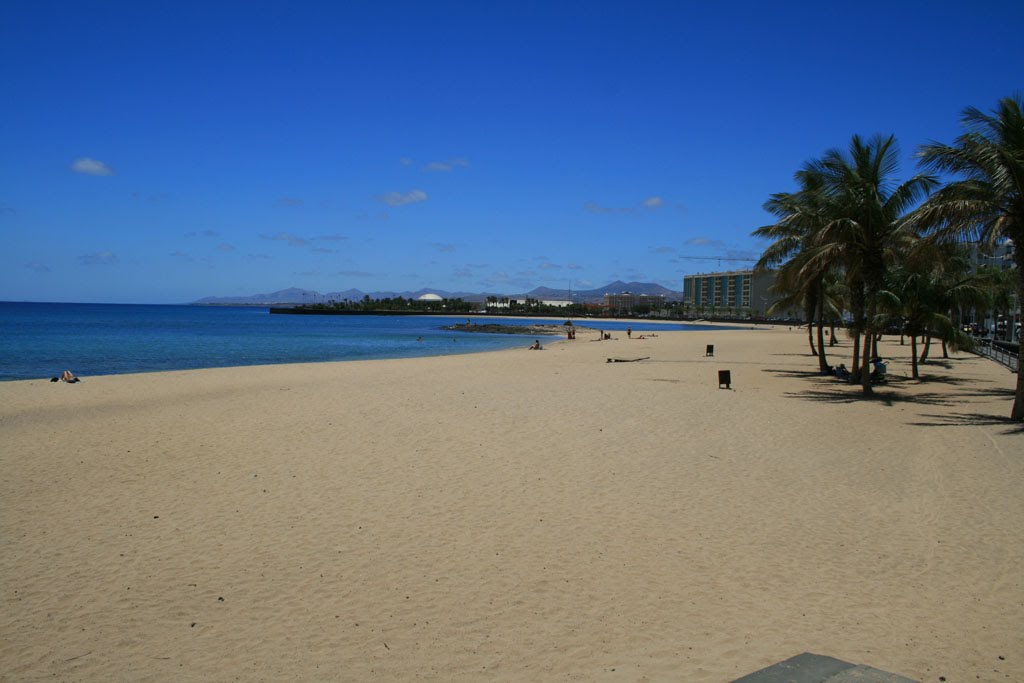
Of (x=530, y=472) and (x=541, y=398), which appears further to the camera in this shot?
(x=541, y=398)

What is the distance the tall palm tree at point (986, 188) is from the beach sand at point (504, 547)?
11.3 ft

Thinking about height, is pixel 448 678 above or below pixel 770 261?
below

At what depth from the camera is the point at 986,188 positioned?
464 inches

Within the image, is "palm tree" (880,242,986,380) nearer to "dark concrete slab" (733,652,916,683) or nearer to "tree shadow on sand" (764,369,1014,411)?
"tree shadow on sand" (764,369,1014,411)

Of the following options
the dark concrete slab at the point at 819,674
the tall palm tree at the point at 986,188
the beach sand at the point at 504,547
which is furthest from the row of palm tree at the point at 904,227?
the dark concrete slab at the point at 819,674

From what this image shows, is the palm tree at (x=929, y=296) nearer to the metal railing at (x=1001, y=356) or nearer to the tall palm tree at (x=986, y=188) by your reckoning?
the metal railing at (x=1001, y=356)

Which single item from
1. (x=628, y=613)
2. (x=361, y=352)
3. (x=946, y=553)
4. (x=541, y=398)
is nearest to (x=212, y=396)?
(x=541, y=398)

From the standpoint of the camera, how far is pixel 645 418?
12.8 metres

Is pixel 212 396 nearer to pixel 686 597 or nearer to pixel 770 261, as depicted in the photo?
pixel 686 597

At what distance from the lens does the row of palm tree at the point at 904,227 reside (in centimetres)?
1174

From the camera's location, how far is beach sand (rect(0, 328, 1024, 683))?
4.09 meters

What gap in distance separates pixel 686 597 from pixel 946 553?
263cm

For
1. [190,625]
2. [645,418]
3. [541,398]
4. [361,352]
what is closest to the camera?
[190,625]

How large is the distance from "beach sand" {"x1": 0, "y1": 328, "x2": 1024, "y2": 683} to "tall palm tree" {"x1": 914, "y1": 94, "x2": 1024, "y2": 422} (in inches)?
136
